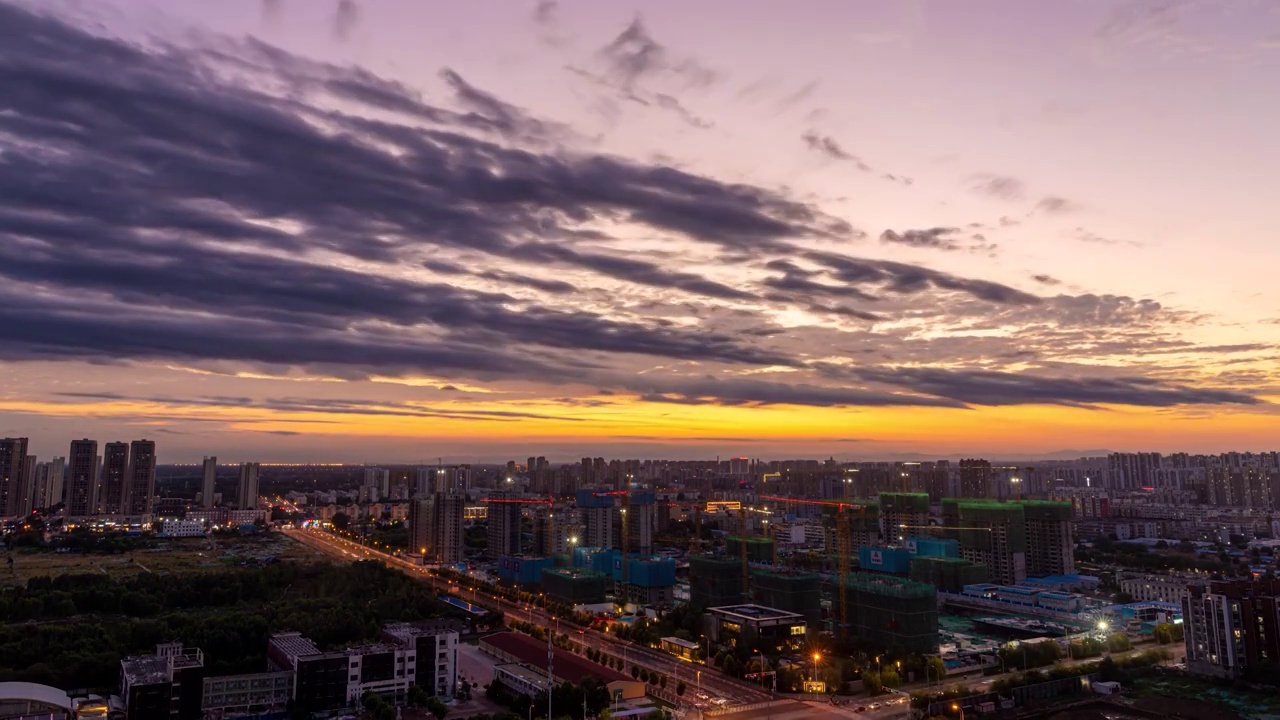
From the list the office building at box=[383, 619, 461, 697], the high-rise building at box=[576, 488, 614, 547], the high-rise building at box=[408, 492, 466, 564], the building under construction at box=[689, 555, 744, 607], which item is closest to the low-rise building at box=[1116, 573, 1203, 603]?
the building under construction at box=[689, 555, 744, 607]

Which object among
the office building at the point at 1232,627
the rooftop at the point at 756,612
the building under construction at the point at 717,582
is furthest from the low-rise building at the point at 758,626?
the office building at the point at 1232,627

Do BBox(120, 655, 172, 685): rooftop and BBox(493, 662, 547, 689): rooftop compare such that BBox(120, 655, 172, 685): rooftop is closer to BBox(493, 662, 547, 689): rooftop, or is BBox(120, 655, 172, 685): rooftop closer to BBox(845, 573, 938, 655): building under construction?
BBox(493, 662, 547, 689): rooftop

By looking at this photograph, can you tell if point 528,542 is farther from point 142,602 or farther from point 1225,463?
point 1225,463

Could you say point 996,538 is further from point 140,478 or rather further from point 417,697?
point 140,478

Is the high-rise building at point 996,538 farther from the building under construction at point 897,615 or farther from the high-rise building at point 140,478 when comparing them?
the high-rise building at point 140,478

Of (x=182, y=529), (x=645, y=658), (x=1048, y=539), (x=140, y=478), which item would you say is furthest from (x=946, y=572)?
(x=140, y=478)

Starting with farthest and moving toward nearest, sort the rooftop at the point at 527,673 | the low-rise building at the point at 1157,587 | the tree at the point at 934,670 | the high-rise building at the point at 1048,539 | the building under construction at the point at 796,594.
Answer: the high-rise building at the point at 1048,539 < the low-rise building at the point at 1157,587 < the building under construction at the point at 796,594 < the tree at the point at 934,670 < the rooftop at the point at 527,673
